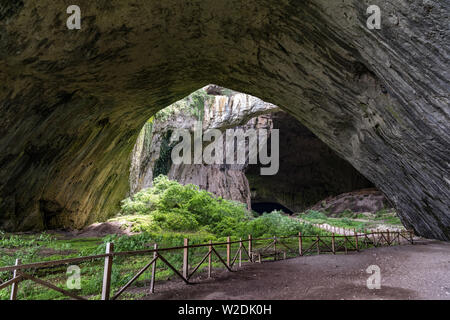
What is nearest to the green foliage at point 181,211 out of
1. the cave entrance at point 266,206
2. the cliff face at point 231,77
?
the cliff face at point 231,77

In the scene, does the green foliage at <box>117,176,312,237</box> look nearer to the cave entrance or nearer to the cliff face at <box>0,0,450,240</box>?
the cliff face at <box>0,0,450,240</box>

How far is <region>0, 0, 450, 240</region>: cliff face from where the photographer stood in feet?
20.0

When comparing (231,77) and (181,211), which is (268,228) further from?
(231,77)

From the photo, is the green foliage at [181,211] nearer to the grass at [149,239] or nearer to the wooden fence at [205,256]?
the grass at [149,239]

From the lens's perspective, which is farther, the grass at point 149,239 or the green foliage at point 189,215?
the green foliage at point 189,215

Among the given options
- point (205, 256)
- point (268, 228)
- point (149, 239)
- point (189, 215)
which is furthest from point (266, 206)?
point (205, 256)

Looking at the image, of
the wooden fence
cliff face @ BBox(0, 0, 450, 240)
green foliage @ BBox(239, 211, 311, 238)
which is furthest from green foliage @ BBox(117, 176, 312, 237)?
cliff face @ BBox(0, 0, 450, 240)

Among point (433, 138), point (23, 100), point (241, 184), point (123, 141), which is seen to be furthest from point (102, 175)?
point (241, 184)

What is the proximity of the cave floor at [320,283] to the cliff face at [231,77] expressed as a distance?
9.78ft

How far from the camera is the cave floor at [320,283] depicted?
491cm

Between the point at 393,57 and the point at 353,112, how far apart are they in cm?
310

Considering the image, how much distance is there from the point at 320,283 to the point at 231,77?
8.99m

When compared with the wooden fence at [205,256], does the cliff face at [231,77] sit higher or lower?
higher

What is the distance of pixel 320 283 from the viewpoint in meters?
5.87
